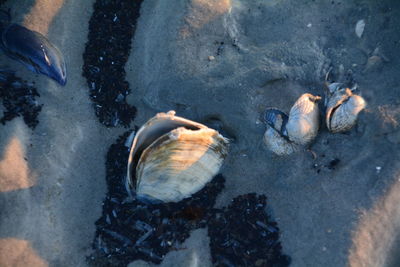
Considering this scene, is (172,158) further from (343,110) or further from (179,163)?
(343,110)

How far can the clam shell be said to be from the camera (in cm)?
405

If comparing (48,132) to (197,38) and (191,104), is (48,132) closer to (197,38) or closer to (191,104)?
(191,104)

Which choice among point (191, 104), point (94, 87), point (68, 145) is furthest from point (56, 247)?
point (191, 104)

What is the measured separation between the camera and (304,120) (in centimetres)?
404

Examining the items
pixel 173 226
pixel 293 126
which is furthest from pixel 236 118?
pixel 173 226

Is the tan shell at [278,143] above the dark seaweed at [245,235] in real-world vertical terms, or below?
above

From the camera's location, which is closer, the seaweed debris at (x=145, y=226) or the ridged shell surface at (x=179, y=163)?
the ridged shell surface at (x=179, y=163)

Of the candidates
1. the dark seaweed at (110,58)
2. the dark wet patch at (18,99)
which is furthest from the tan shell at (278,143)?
the dark wet patch at (18,99)

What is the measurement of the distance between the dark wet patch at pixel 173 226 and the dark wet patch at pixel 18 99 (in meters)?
1.29

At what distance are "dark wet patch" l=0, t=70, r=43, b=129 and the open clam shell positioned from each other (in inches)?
119

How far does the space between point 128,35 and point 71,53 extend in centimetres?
82

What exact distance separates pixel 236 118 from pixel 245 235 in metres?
1.52

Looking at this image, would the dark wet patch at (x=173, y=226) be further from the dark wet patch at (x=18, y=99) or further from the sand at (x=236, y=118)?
the dark wet patch at (x=18, y=99)

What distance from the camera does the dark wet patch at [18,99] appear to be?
14.6ft
